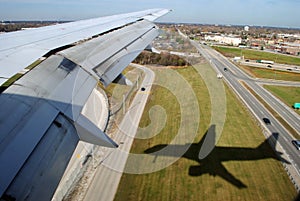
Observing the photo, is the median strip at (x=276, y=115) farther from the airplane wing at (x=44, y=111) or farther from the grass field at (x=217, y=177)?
the airplane wing at (x=44, y=111)

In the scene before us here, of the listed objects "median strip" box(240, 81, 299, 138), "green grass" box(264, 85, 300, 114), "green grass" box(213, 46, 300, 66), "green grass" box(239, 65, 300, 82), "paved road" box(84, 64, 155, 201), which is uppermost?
"green grass" box(213, 46, 300, 66)

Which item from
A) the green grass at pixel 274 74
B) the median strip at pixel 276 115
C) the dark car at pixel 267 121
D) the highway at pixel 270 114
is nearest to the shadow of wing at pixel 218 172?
the highway at pixel 270 114

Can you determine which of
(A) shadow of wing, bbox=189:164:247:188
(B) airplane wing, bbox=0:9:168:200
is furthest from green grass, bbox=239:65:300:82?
(B) airplane wing, bbox=0:9:168:200

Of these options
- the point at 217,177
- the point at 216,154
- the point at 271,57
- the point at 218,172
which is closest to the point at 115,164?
the point at 217,177

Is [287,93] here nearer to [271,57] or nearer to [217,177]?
[217,177]

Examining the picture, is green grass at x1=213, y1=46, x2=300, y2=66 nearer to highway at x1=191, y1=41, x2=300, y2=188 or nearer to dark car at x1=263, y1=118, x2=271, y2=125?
highway at x1=191, y1=41, x2=300, y2=188

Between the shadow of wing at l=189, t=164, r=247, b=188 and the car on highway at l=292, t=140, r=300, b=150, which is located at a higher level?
the car on highway at l=292, t=140, r=300, b=150
